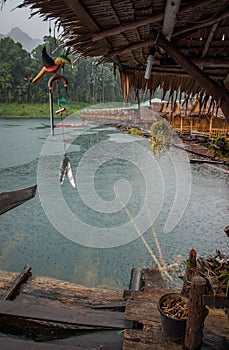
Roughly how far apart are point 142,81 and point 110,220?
5.07m

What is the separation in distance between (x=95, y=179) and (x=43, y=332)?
8.86 meters

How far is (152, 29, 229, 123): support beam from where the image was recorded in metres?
1.62

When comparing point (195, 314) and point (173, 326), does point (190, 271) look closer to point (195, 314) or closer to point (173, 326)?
point (173, 326)

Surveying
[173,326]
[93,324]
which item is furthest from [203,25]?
[93,324]

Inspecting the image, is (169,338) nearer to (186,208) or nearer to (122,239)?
(122,239)

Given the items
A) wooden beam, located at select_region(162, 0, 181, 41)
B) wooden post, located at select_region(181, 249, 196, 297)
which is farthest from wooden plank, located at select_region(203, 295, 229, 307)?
wooden beam, located at select_region(162, 0, 181, 41)

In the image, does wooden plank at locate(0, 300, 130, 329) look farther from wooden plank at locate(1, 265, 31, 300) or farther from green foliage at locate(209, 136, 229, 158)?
green foliage at locate(209, 136, 229, 158)

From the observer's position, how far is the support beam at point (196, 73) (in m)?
1.62

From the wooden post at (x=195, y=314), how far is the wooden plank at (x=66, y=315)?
650 mm

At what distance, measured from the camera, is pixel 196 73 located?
1759 mm

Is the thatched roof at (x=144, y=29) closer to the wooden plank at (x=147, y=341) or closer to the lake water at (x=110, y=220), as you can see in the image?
the wooden plank at (x=147, y=341)

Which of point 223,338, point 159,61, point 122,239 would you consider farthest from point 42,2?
point 122,239

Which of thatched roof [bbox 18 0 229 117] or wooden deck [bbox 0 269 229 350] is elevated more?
thatched roof [bbox 18 0 229 117]

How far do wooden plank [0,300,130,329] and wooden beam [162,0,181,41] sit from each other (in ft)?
6.65
